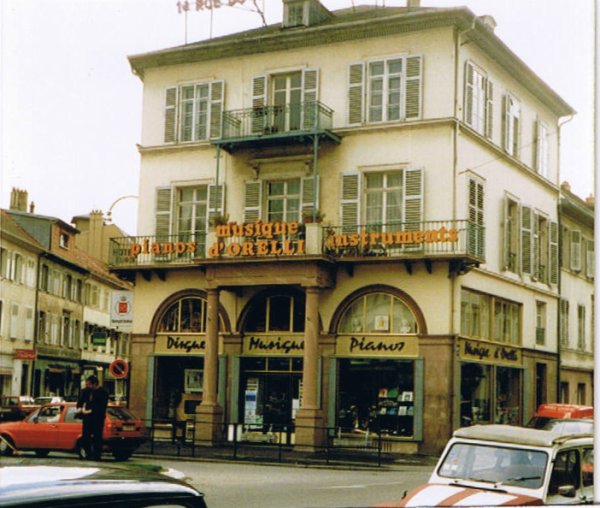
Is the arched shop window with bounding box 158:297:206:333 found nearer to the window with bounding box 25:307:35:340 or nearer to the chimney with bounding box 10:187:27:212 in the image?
the window with bounding box 25:307:35:340

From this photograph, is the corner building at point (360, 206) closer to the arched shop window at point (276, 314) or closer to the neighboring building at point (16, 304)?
the arched shop window at point (276, 314)

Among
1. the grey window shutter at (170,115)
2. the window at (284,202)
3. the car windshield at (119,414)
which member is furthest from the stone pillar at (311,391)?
the grey window shutter at (170,115)

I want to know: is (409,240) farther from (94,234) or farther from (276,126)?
(94,234)

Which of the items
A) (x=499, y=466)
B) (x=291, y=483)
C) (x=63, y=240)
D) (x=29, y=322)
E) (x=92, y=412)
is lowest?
(x=291, y=483)

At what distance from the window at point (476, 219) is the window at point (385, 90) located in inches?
21.1

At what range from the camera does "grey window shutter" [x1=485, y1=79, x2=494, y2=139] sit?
17.3 feet

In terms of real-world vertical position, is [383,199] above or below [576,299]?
above

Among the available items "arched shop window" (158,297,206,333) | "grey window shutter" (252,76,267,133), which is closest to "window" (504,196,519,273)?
"grey window shutter" (252,76,267,133)

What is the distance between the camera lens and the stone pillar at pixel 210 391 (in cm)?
569

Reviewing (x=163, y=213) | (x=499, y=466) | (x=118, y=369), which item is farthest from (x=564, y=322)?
(x=118, y=369)

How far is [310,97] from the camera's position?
5699 mm

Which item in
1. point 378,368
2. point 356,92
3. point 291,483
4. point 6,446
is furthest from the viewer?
point 378,368

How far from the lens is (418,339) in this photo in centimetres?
633

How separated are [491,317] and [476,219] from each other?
515mm
